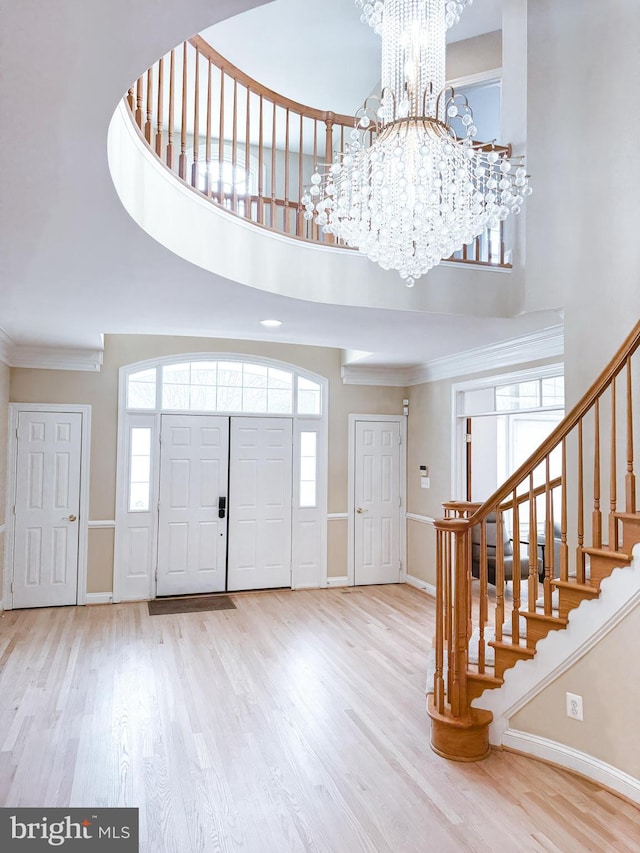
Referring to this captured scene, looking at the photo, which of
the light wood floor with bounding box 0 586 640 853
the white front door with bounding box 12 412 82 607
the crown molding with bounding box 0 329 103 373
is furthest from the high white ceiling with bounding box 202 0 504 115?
the light wood floor with bounding box 0 586 640 853

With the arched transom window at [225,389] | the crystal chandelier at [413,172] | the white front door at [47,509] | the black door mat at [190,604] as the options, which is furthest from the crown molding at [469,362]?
the white front door at [47,509]

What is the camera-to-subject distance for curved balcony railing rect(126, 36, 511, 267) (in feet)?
8.95

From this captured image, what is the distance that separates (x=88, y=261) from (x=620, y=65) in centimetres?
362

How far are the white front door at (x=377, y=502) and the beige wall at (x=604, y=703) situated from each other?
157 inches

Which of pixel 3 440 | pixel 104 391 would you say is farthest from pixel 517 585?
pixel 3 440

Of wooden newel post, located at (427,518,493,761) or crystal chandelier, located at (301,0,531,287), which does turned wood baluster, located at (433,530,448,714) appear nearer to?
wooden newel post, located at (427,518,493,761)

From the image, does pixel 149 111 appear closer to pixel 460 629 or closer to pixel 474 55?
pixel 460 629

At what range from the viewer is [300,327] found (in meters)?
4.70

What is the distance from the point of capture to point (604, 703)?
281cm

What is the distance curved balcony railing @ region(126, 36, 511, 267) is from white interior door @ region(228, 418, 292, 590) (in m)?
2.31

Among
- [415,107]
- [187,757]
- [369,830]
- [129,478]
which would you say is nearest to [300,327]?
[415,107]

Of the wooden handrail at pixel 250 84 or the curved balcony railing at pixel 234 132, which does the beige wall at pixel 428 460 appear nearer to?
the curved balcony railing at pixel 234 132

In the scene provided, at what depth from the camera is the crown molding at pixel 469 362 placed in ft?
15.4

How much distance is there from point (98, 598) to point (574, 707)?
4721 millimetres
